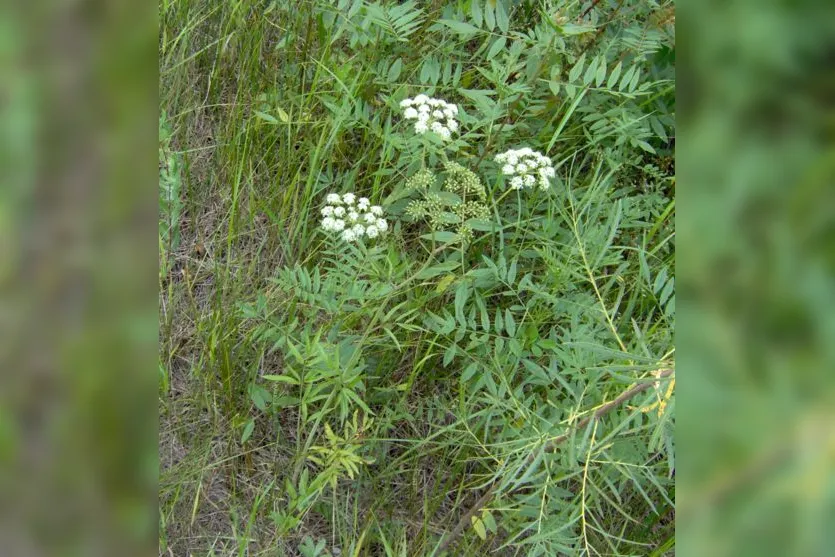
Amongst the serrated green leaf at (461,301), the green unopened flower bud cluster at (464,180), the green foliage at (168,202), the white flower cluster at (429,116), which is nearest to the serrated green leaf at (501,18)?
the white flower cluster at (429,116)

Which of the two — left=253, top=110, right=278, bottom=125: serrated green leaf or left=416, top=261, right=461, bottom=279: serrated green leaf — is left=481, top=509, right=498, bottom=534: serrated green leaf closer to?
left=416, top=261, right=461, bottom=279: serrated green leaf

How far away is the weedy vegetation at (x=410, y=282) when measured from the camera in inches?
73.4

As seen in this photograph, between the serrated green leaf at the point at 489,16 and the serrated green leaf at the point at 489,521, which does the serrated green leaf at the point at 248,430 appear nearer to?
the serrated green leaf at the point at 489,521

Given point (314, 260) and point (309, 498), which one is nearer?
point (309, 498)

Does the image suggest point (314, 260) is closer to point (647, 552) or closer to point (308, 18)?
point (308, 18)

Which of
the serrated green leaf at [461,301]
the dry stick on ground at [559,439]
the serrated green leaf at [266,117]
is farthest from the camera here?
the serrated green leaf at [266,117]

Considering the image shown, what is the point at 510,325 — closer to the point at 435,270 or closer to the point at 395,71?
the point at 435,270
